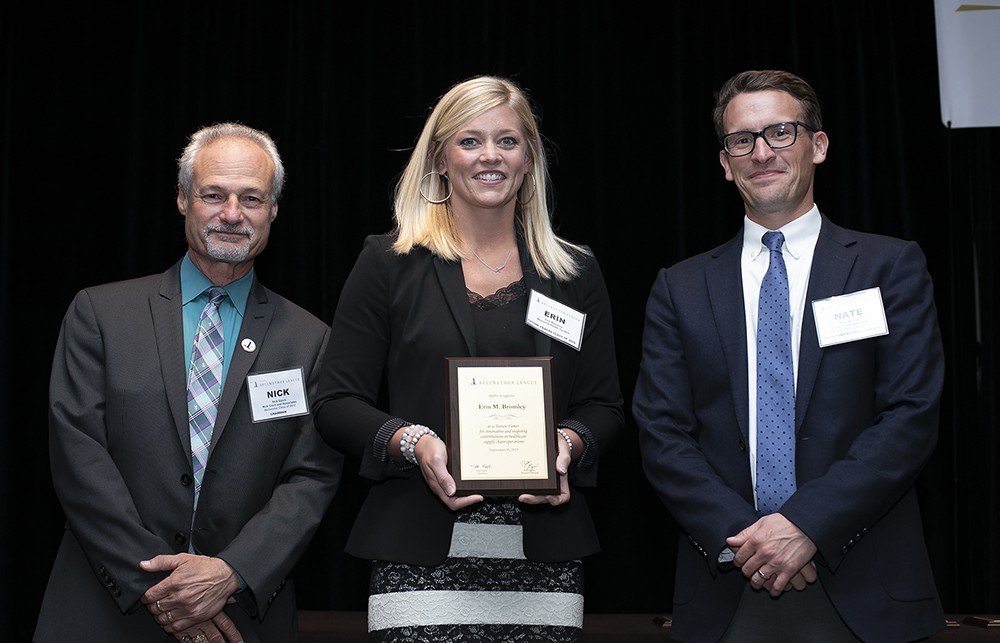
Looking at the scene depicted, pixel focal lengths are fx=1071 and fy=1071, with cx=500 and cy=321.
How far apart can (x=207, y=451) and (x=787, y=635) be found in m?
1.54

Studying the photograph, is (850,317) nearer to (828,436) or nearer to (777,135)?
(828,436)

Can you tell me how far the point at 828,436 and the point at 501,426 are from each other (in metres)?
0.80

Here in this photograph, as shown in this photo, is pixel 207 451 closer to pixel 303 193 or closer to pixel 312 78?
pixel 303 193

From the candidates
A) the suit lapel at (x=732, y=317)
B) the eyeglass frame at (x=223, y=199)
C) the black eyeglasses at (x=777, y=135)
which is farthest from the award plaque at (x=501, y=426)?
the eyeglass frame at (x=223, y=199)

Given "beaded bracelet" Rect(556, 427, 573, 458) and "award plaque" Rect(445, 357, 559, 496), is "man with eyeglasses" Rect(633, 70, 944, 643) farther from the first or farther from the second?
"award plaque" Rect(445, 357, 559, 496)

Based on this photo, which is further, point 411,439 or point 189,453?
point 189,453

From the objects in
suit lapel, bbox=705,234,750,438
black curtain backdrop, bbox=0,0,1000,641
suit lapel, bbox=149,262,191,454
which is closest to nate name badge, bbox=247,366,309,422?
suit lapel, bbox=149,262,191,454

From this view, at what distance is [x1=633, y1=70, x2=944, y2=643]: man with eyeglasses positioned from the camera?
2436 millimetres

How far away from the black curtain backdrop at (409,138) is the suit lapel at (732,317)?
2051mm

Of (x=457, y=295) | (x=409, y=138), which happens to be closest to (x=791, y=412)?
(x=457, y=295)

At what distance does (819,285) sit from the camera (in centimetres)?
266

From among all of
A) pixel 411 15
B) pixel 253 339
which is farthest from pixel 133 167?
pixel 253 339

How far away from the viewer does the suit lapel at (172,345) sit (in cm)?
281

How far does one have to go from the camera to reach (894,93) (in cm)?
489
